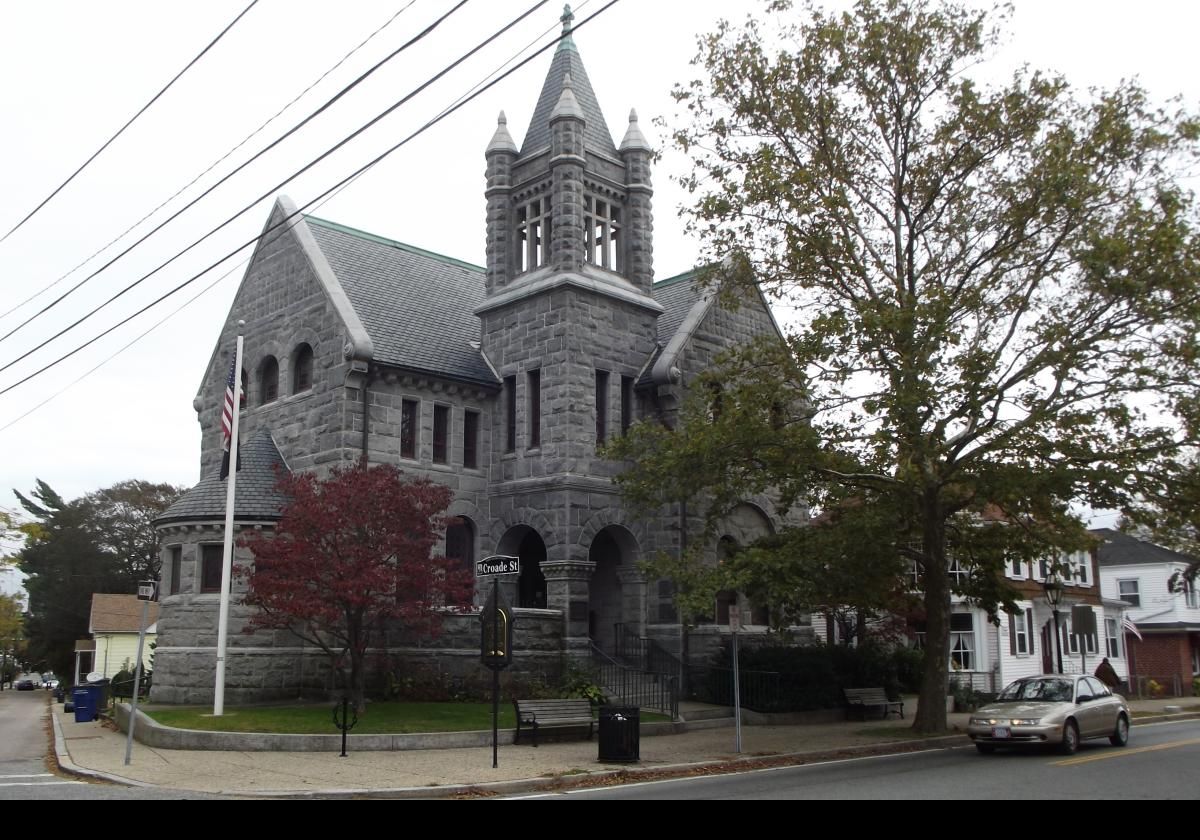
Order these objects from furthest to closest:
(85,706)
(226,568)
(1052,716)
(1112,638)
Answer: (1112,638) → (85,706) → (226,568) → (1052,716)

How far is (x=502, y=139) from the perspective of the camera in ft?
99.8

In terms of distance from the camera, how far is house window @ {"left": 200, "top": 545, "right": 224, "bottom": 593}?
83.4 ft

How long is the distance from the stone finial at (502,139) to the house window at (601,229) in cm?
297

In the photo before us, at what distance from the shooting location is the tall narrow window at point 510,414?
2883 cm

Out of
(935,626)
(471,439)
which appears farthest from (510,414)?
(935,626)

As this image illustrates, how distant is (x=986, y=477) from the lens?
19594 millimetres

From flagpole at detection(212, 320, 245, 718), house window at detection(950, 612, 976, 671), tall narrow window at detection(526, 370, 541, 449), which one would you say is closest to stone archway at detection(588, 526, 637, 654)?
tall narrow window at detection(526, 370, 541, 449)

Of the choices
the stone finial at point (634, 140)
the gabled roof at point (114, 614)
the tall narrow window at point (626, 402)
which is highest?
the stone finial at point (634, 140)

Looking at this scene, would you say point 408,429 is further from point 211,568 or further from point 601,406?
point 211,568

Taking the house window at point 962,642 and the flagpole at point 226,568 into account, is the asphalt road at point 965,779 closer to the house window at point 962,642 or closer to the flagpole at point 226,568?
the flagpole at point 226,568

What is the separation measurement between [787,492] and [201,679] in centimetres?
1418

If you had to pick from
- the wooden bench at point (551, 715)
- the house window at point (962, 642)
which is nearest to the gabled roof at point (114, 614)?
the house window at point (962, 642)

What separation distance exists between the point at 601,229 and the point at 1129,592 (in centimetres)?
3909
